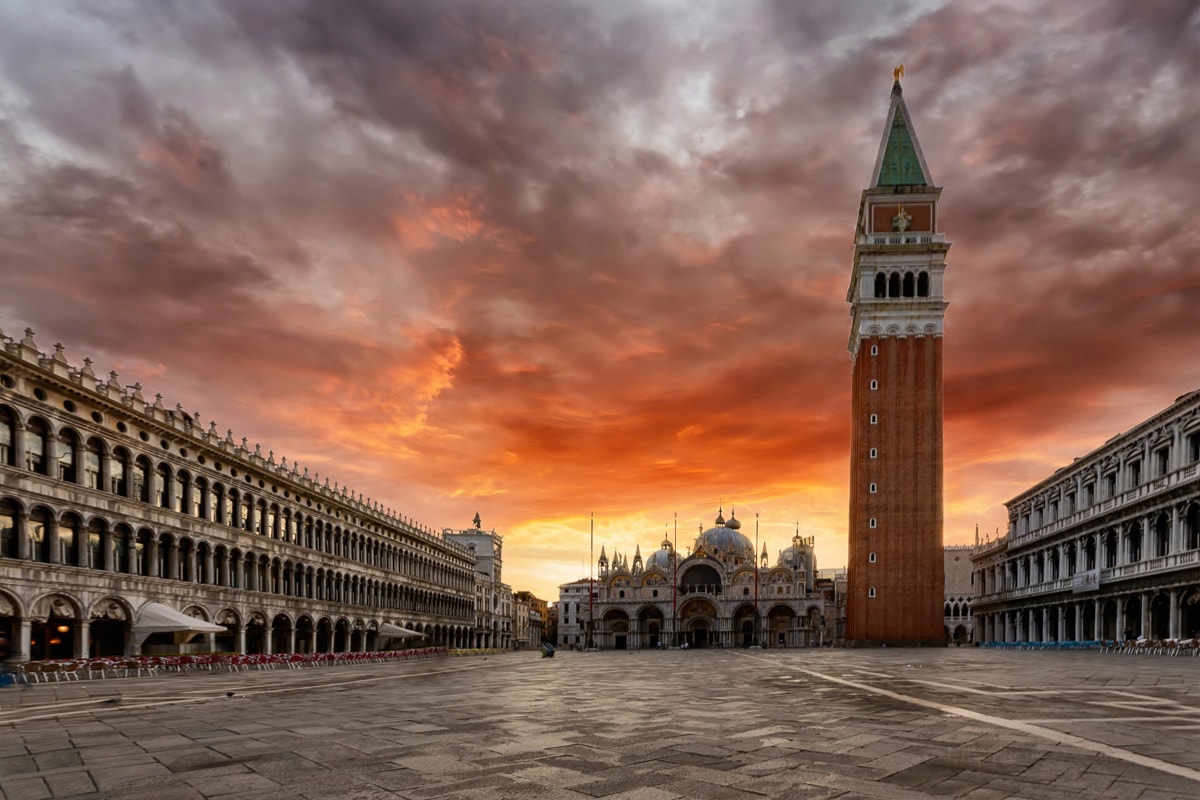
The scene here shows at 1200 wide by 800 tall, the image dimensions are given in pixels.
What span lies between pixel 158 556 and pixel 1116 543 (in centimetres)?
5351

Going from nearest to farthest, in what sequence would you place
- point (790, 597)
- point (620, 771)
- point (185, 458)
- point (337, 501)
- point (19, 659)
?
point (620, 771), point (19, 659), point (185, 458), point (337, 501), point (790, 597)

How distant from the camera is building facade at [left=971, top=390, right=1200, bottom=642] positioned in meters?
41.8

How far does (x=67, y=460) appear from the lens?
1281 inches

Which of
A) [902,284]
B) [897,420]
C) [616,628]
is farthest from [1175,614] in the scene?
[616,628]

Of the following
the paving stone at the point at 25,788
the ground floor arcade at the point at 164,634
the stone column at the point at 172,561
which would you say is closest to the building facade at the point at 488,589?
the ground floor arcade at the point at 164,634

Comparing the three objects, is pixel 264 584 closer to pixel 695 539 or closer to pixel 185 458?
pixel 185 458

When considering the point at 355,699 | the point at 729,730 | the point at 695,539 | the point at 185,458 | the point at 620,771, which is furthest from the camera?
the point at 695,539

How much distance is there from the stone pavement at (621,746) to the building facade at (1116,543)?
29989mm

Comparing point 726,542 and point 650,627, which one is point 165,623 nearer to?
point 650,627

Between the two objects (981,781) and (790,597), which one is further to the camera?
(790,597)

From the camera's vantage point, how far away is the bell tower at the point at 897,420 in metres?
68.3

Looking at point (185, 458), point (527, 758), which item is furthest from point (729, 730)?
point (185, 458)

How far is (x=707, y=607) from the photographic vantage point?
109 meters

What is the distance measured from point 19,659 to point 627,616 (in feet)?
286
